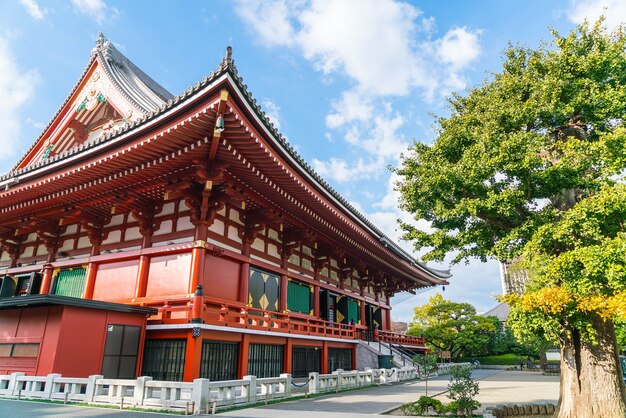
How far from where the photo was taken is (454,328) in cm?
3659

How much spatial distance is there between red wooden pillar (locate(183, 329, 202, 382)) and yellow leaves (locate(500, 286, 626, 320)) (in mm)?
8257

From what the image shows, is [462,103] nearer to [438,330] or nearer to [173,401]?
[173,401]

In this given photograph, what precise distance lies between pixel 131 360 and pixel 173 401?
3.52 metres

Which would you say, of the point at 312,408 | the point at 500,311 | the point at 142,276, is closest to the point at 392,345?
the point at 312,408

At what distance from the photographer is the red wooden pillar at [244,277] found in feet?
44.3

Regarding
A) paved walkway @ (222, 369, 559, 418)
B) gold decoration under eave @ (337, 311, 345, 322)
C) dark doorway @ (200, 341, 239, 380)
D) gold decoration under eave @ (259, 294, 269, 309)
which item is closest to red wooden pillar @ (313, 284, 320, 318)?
gold decoration under eave @ (337, 311, 345, 322)

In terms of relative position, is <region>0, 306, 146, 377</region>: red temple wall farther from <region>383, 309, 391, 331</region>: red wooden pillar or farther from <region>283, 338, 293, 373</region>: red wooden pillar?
<region>383, 309, 391, 331</region>: red wooden pillar

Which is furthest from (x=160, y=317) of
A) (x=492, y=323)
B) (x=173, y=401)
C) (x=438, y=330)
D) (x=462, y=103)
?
(x=492, y=323)

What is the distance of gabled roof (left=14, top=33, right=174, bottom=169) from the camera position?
15148 mm

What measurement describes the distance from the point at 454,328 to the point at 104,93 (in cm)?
3427

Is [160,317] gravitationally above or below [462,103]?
below

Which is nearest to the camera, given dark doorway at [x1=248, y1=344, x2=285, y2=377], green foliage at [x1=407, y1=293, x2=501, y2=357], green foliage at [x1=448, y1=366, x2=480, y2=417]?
Answer: green foliage at [x1=448, y1=366, x2=480, y2=417]

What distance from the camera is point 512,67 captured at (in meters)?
12.1

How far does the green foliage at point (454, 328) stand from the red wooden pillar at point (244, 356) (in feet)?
84.1
